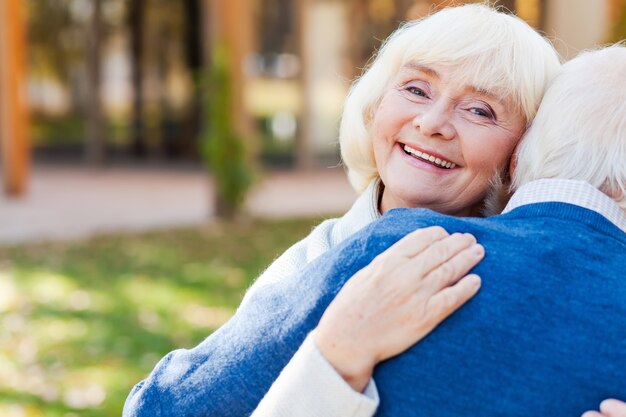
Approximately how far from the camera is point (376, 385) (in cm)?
141

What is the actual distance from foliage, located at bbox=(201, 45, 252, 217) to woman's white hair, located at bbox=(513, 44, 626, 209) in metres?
8.91

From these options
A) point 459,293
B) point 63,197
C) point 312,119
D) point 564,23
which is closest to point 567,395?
point 459,293

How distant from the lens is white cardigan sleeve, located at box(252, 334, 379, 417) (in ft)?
4.59

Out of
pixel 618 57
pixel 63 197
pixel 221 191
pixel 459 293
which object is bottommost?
pixel 63 197

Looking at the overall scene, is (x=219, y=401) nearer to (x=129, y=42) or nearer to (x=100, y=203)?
(x=100, y=203)

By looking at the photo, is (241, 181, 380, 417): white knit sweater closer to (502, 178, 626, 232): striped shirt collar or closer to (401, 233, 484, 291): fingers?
(401, 233, 484, 291): fingers

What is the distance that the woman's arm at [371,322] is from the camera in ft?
4.58

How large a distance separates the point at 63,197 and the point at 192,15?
518 centimetres

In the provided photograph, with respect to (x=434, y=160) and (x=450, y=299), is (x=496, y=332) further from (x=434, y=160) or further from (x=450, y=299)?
(x=434, y=160)

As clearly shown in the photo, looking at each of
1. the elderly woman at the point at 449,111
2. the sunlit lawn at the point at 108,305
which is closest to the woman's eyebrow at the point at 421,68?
the elderly woman at the point at 449,111

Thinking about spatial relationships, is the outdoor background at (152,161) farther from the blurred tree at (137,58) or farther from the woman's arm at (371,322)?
the woman's arm at (371,322)

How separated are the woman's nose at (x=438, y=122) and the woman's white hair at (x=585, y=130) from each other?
17cm

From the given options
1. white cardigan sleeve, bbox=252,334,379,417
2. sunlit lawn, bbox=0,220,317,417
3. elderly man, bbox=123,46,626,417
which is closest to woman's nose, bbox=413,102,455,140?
elderly man, bbox=123,46,626,417

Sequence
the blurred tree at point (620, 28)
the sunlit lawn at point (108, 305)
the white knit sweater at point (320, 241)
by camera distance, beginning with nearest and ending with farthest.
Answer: the white knit sweater at point (320, 241), the sunlit lawn at point (108, 305), the blurred tree at point (620, 28)
